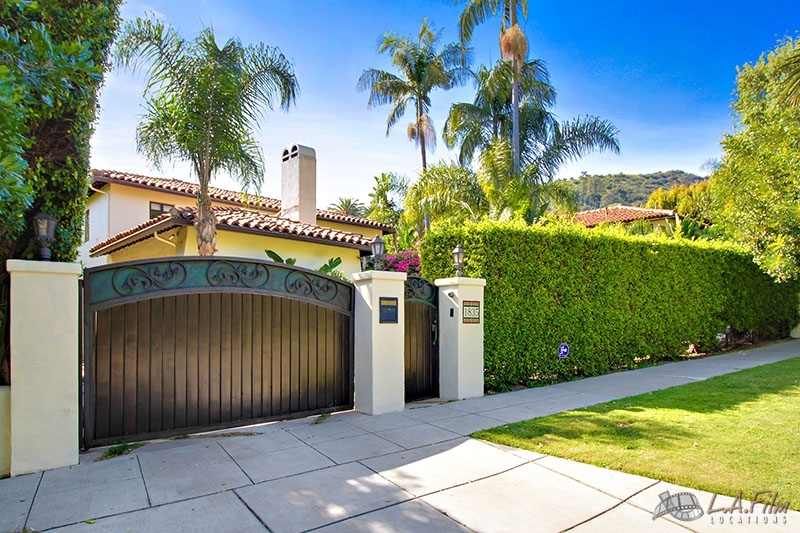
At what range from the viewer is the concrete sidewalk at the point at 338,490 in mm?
3387

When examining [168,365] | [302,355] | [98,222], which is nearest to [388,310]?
[302,355]

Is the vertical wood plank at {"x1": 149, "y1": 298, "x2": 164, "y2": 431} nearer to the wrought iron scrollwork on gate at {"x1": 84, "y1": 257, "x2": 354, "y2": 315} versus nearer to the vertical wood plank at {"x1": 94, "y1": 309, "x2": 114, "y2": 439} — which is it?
the wrought iron scrollwork on gate at {"x1": 84, "y1": 257, "x2": 354, "y2": 315}

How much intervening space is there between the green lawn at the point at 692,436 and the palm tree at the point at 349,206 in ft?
126

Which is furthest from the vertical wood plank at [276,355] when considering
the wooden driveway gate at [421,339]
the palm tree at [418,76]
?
the palm tree at [418,76]

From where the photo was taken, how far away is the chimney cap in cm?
1477

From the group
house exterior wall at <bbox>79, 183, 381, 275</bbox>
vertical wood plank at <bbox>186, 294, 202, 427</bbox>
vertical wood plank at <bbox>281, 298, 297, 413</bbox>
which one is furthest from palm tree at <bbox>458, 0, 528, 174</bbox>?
vertical wood plank at <bbox>186, 294, 202, 427</bbox>

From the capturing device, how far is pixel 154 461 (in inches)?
184

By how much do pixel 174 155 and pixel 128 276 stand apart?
5477 mm

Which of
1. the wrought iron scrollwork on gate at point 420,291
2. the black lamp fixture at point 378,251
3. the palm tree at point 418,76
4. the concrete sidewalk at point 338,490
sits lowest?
the concrete sidewalk at point 338,490

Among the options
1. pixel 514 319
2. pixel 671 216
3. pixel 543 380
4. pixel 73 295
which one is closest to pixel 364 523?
pixel 73 295

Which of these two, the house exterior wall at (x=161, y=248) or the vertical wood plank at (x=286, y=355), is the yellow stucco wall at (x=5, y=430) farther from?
the house exterior wall at (x=161, y=248)

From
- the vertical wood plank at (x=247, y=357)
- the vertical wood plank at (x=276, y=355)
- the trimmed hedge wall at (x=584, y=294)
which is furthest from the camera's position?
the trimmed hedge wall at (x=584, y=294)

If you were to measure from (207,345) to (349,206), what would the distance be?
39480 mm

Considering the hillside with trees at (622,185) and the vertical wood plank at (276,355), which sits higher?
the hillside with trees at (622,185)
